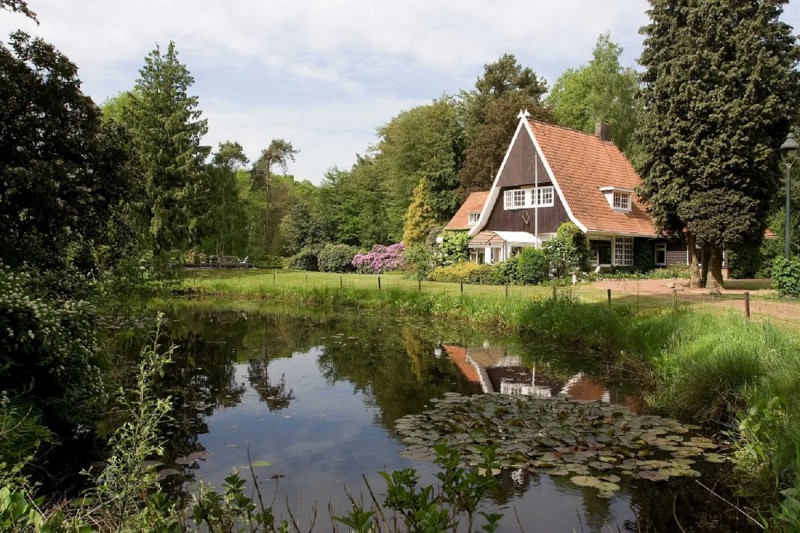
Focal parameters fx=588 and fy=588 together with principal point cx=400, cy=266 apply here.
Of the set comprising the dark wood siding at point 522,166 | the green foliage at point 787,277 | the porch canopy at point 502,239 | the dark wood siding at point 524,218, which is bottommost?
the green foliage at point 787,277

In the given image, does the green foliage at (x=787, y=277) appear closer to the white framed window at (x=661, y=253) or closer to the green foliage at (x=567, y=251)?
the green foliage at (x=567, y=251)

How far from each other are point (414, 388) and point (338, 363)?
9.73ft

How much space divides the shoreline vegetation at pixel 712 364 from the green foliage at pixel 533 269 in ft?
26.3

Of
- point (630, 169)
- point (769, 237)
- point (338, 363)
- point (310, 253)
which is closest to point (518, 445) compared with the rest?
point (338, 363)

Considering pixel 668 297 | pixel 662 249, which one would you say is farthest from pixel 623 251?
pixel 668 297

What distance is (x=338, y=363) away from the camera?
13.0 m

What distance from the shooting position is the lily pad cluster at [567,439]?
6.34m

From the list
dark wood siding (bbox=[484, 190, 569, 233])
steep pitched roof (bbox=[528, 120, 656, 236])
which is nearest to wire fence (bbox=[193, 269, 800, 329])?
steep pitched roof (bbox=[528, 120, 656, 236])

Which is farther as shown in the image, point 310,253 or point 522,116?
point 310,253

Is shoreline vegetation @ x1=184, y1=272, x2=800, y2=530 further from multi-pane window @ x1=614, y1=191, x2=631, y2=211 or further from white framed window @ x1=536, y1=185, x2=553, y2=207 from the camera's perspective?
multi-pane window @ x1=614, y1=191, x2=631, y2=211

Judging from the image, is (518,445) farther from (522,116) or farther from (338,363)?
(522,116)

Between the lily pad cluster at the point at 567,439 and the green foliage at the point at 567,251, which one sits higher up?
the green foliage at the point at 567,251

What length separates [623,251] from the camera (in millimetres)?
30688

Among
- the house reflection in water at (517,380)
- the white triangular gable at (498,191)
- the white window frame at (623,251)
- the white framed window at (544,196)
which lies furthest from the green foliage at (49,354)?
the white window frame at (623,251)
